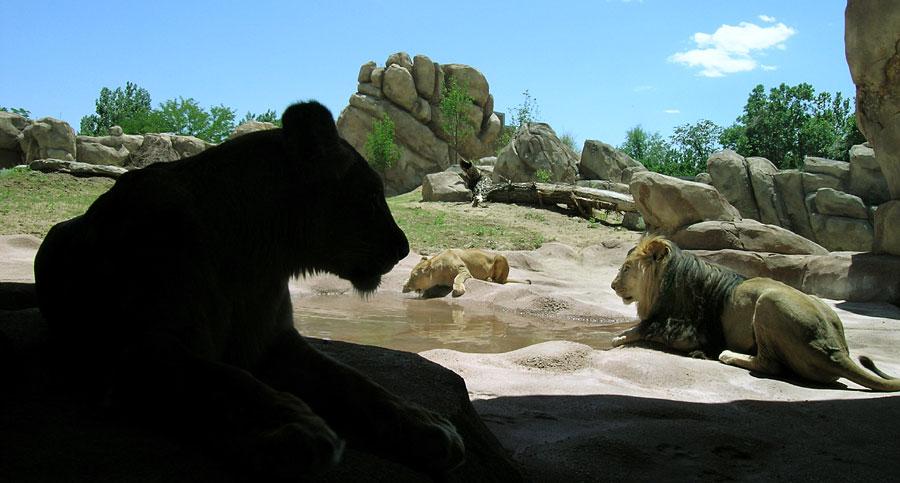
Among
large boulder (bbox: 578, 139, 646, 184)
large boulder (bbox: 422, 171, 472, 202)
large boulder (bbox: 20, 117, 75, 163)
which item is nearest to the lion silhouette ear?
large boulder (bbox: 422, 171, 472, 202)

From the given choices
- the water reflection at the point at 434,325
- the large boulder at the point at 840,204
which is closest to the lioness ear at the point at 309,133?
the water reflection at the point at 434,325

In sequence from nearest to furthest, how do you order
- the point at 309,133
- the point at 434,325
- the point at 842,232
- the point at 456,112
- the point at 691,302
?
the point at 309,133
the point at 691,302
the point at 434,325
the point at 842,232
the point at 456,112

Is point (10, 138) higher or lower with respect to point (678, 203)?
higher

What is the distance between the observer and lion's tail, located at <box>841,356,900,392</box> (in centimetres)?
615

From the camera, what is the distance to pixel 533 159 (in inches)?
1246

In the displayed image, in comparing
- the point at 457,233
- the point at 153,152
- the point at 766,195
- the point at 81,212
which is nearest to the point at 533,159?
the point at 766,195

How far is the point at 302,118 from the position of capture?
9.16 ft

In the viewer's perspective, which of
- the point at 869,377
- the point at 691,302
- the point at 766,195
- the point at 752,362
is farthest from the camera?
the point at 766,195

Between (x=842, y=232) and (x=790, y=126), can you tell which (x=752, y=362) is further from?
(x=790, y=126)

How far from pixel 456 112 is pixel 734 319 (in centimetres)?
3504

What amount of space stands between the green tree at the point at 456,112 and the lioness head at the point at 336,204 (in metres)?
38.7

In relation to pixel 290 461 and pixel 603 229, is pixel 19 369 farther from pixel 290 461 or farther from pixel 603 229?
pixel 603 229

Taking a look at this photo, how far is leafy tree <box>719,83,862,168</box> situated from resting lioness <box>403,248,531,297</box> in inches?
989

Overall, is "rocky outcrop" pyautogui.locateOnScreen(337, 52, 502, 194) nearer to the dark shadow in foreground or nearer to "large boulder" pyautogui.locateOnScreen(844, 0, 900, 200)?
"large boulder" pyautogui.locateOnScreen(844, 0, 900, 200)
